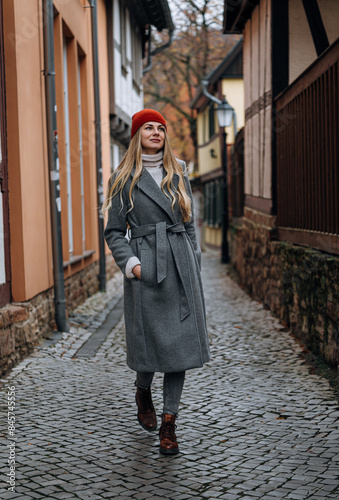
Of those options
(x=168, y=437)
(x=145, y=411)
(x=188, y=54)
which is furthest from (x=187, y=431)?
(x=188, y=54)

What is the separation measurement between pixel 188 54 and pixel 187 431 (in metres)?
27.7

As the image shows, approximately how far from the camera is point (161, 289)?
3.95 meters

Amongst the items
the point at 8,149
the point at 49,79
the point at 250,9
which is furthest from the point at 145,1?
the point at 8,149

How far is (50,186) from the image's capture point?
758cm

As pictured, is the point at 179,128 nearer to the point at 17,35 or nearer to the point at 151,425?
the point at 17,35

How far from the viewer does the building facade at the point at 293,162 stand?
5.97 meters

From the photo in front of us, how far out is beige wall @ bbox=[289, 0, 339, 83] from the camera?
914 centimetres

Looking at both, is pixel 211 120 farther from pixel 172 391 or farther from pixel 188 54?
pixel 172 391

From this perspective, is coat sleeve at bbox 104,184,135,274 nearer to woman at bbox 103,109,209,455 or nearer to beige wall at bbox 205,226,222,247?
woman at bbox 103,109,209,455

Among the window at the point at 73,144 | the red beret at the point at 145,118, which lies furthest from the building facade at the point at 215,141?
the red beret at the point at 145,118

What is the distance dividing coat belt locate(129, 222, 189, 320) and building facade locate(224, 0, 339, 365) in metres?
1.82

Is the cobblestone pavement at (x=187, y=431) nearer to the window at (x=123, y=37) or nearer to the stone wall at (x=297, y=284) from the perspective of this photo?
the stone wall at (x=297, y=284)

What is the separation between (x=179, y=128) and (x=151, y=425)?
1337 inches

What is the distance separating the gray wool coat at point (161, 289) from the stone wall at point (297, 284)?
1.78 m
